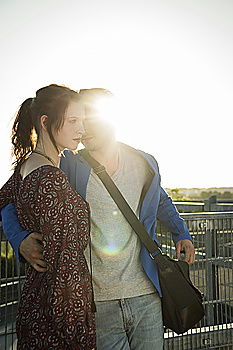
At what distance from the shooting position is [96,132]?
2.43 metres

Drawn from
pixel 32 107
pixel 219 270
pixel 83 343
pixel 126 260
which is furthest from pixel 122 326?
pixel 219 270

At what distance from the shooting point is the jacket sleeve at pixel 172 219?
2.66 m

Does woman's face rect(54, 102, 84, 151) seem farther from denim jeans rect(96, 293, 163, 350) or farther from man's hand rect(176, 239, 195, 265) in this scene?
man's hand rect(176, 239, 195, 265)

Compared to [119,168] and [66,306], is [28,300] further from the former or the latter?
[119,168]

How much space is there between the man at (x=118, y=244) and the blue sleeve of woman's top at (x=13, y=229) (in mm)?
423

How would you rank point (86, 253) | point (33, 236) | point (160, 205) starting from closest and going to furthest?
point (33, 236) → point (86, 253) → point (160, 205)

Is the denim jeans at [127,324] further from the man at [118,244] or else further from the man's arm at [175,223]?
the man's arm at [175,223]

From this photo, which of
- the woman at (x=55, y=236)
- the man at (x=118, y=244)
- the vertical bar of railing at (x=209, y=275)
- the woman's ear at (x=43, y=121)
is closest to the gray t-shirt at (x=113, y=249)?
the man at (x=118, y=244)

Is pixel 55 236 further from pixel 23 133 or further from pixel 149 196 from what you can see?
pixel 149 196

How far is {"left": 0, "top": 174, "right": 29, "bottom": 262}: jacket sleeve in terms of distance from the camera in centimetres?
189

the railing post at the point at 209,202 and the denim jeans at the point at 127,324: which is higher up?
the railing post at the point at 209,202

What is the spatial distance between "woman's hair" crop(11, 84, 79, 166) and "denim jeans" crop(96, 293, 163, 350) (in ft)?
3.04

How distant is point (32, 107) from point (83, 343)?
1072 millimetres

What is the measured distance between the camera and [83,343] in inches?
66.4
